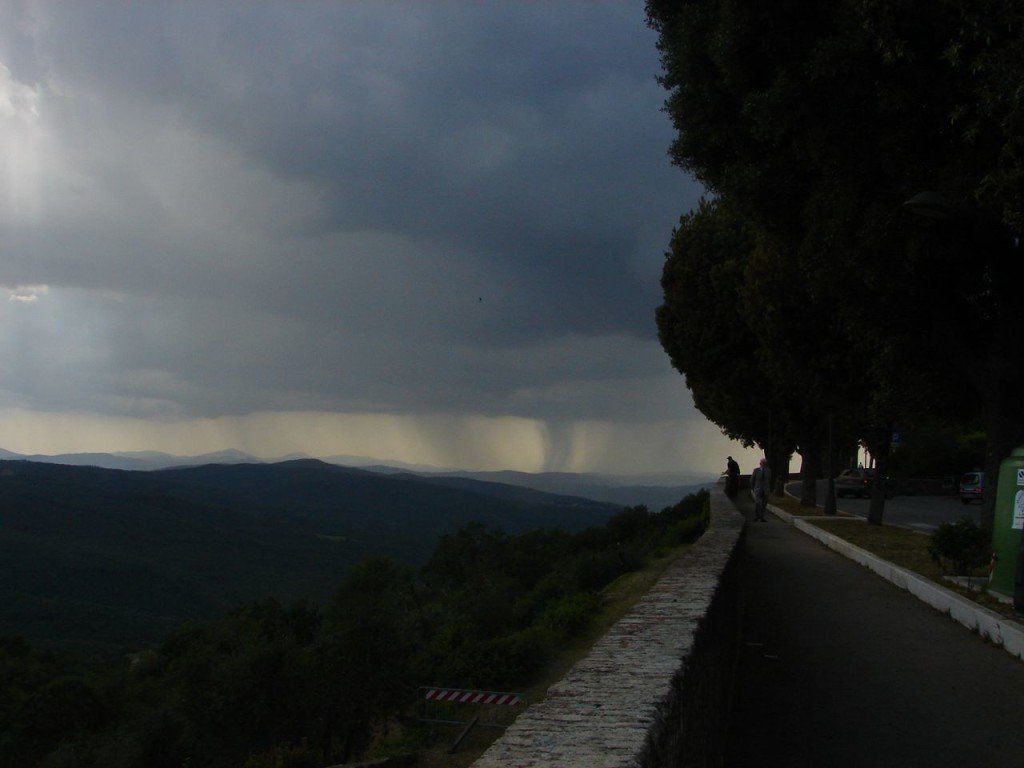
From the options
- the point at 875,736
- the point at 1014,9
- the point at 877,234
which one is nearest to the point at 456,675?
the point at 875,736

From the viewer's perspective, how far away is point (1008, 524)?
1061 cm

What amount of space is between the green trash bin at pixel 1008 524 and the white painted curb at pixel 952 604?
21.8 inches

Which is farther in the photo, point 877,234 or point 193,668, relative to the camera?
point 193,668

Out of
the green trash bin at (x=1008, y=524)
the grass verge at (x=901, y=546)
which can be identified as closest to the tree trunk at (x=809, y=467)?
the grass verge at (x=901, y=546)

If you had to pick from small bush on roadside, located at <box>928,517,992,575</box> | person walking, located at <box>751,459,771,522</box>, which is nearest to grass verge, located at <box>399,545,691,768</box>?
small bush on roadside, located at <box>928,517,992,575</box>

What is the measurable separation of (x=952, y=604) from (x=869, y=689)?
3.82 metres

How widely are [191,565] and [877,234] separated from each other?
458 ft

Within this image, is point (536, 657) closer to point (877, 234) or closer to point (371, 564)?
point (371, 564)

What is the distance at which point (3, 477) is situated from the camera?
176 metres

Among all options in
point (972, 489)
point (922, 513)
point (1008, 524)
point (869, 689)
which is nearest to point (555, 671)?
point (869, 689)

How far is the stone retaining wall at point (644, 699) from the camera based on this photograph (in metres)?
3.08

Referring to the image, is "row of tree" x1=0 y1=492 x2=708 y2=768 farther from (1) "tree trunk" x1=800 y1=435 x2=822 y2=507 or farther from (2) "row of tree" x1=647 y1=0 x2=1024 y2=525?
(1) "tree trunk" x1=800 y1=435 x2=822 y2=507

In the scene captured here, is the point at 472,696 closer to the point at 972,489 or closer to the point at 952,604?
the point at 952,604

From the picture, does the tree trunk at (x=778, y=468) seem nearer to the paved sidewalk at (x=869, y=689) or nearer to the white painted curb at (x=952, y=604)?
the white painted curb at (x=952, y=604)
